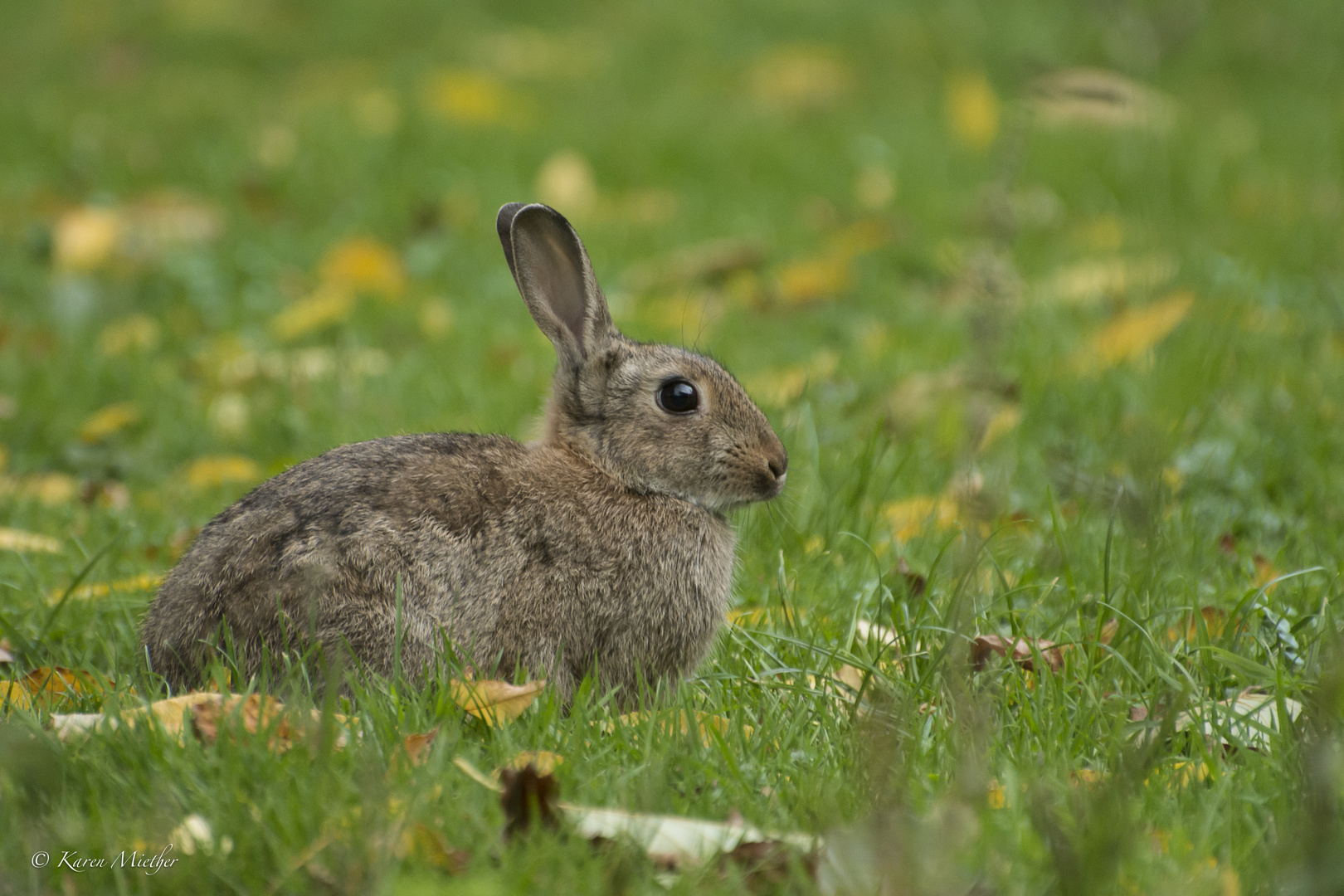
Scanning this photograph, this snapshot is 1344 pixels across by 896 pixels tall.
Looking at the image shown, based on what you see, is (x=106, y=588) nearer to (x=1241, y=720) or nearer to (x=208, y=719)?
(x=208, y=719)

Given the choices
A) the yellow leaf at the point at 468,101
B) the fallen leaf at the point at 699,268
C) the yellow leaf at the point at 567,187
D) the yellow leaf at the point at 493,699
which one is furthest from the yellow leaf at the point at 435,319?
the yellow leaf at the point at 493,699

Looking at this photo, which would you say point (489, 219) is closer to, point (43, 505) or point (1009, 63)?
point (43, 505)

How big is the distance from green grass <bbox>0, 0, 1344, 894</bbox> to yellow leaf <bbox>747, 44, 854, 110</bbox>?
6 cm

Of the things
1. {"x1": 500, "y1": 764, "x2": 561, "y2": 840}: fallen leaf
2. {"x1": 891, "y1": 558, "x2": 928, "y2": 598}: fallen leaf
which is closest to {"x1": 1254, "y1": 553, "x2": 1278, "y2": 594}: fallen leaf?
{"x1": 891, "y1": 558, "x2": 928, "y2": 598}: fallen leaf

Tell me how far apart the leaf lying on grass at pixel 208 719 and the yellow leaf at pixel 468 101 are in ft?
24.6

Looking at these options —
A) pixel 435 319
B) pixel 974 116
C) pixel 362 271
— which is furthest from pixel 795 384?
pixel 974 116

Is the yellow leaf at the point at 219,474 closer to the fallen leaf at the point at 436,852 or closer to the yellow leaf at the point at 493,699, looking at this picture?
the yellow leaf at the point at 493,699

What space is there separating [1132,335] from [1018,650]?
9.68ft

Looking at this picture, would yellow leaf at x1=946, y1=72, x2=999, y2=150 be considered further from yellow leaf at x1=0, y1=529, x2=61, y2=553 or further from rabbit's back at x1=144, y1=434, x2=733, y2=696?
yellow leaf at x1=0, y1=529, x2=61, y2=553

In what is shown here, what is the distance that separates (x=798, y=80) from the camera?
35.8ft

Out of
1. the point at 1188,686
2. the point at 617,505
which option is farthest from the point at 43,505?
the point at 1188,686

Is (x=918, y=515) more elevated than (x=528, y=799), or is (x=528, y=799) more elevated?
(x=918, y=515)

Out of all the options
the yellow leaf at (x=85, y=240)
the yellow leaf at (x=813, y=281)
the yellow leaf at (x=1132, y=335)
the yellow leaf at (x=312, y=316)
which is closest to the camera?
the yellow leaf at (x=1132, y=335)

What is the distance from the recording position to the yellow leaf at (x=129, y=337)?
662 centimetres
